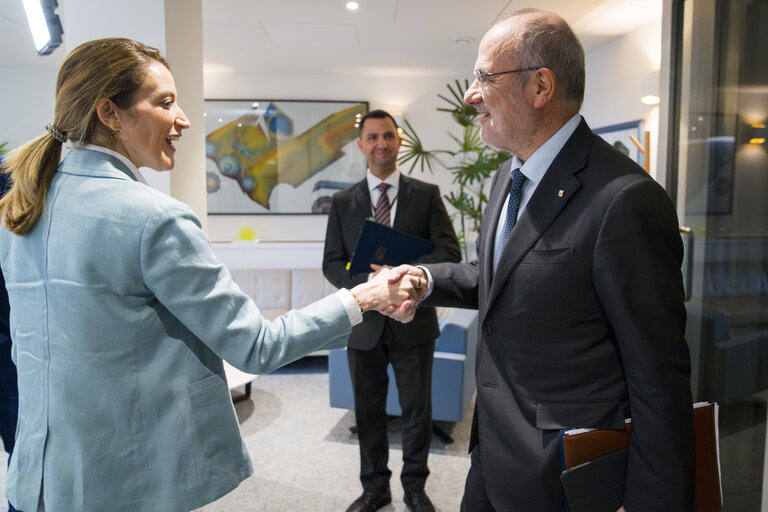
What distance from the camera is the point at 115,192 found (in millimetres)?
1100

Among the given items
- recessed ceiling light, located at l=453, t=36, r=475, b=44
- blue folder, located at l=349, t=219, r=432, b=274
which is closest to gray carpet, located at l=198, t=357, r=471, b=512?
blue folder, located at l=349, t=219, r=432, b=274

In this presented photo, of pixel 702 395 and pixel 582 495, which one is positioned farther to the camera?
pixel 702 395

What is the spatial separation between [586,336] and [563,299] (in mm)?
96

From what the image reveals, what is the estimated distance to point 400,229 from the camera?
2.58m

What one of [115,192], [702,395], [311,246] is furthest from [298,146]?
[115,192]

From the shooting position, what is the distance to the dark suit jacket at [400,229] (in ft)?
8.19

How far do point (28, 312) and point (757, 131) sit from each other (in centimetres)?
229

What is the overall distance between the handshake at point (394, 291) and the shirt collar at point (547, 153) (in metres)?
0.51

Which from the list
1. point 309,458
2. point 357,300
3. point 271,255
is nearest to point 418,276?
point 357,300

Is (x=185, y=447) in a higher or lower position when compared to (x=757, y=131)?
lower

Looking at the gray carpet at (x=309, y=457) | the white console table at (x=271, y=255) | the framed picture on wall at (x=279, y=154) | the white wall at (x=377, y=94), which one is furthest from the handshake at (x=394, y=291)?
the framed picture on wall at (x=279, y=154)

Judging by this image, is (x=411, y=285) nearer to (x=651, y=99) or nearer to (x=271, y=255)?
(x=651, y=99)

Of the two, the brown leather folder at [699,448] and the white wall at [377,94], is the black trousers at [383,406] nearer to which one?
the brown leather folder at [699,448]

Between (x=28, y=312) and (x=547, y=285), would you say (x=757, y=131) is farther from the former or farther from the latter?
(x=28, y=312)
